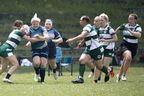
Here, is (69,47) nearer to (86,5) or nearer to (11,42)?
(86,5)

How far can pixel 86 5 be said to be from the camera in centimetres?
4003

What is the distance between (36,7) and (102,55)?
829 inches

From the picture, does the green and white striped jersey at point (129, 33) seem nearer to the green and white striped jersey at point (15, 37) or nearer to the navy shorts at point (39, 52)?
the navy shorts at point (39, 52)

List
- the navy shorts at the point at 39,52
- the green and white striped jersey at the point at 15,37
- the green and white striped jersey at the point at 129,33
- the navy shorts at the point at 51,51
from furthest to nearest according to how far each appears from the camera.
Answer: the navy shorts at the point at 51,51 → the green and white striped jersey at the point at 129,33 → the navy shorts at the point at 39,52 → the green and white striped jersey at the point at 15,37

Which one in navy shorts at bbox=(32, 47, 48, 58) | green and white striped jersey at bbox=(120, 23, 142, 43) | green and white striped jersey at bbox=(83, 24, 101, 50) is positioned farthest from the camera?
green and white striped jersey at bbox=(120, 23, 142, 43)

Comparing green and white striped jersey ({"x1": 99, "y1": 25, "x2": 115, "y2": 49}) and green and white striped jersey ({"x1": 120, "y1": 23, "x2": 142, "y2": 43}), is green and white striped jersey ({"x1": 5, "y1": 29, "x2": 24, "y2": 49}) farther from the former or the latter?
green and white striped jersey ({"x1": 120, "y1": 23, "x2": 142, "y2": 43})

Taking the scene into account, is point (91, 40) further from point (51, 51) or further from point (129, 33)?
point (51, 51)

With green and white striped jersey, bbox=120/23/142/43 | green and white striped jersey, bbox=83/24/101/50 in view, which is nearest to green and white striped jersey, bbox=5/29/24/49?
green and white striped jersey, bbox=83/24/101/50

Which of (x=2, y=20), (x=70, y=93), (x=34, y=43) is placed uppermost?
(x=2, y=20)

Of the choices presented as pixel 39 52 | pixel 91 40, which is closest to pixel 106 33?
pixel 91 40

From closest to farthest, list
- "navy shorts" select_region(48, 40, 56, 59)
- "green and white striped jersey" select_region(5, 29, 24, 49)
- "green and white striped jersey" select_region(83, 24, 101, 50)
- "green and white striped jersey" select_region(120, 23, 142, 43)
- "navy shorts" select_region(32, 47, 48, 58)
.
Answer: "green and white striped jersey" select_region(83, 24, 101, 50)
"green and white striped jersey" select_region(5, 29, 24, 49)
"navy shorts" select_region(32, 47, 48, 58)
"green and white striped jersey" select_region(120, 23, 142, 43)
"navy shorts" select_region(48, 40, 56, 59)

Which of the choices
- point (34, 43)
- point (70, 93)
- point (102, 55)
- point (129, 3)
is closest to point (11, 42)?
point (34, 43)

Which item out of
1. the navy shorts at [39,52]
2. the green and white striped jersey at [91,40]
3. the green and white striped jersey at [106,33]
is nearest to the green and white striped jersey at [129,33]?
the green and white striped jersey at [106,33]

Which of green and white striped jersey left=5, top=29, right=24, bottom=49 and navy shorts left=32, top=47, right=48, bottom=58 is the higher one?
green and white striped jersey left=5, top=29, right=24, bottom=49
